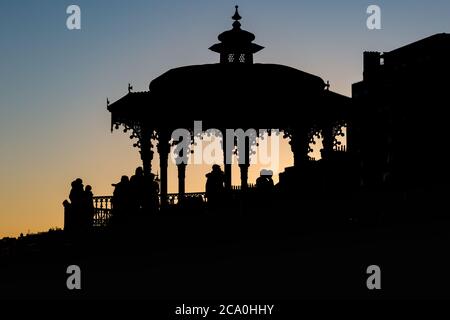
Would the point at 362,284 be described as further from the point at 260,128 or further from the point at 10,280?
the point at 260,128

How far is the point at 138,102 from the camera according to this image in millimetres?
27531

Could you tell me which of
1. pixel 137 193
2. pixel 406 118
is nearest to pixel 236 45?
pixel 406 118

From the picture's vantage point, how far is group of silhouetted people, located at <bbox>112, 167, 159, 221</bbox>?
23203 millimetres

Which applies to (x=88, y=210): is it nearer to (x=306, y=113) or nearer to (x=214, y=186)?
→ (x=214, y=186)

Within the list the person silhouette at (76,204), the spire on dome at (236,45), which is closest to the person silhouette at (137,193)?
Result: the person silhouette at (76,204)

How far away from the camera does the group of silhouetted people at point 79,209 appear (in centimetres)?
2266

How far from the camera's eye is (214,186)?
23062 millimetres

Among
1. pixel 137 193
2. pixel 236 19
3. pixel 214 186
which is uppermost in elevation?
pixel 236 19

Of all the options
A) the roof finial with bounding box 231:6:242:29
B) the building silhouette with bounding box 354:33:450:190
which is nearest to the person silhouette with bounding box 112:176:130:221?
the building silhouette with bounding box 354:33:450:190

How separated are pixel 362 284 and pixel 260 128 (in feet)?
44.2

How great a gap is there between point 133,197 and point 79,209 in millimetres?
1358

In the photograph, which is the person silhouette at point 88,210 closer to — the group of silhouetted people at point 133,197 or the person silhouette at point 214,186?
the group of silhouetted people at point 133,197

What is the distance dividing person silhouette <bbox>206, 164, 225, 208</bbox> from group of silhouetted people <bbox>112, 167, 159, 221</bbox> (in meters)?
Result: 1.49

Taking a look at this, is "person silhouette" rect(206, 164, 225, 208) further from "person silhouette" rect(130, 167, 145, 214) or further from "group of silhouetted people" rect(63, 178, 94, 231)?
"group of silhouetted people" rect(63, 178, 94, 231)
